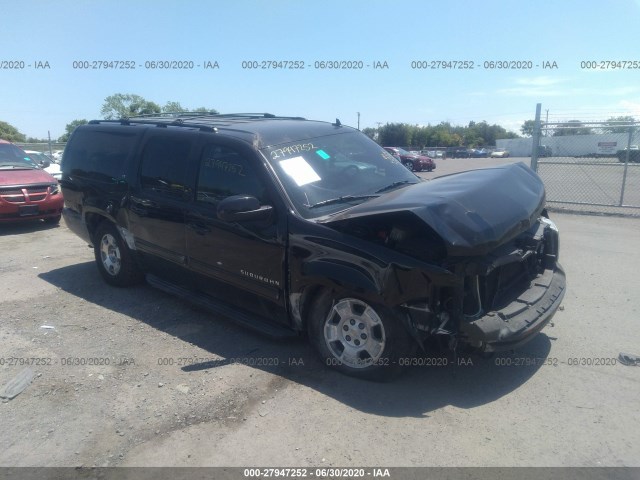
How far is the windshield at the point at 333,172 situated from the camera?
14.5 feet

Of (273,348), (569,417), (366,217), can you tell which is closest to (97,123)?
(273,348)

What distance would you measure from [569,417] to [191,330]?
10.9 feet

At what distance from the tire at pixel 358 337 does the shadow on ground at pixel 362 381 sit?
14 cm

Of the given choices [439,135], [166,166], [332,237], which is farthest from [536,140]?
[439,135]

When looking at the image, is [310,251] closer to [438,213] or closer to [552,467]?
[438,213]

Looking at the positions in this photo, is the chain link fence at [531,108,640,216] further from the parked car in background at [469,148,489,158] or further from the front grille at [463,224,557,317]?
the parked car in background at [469,148,489,158]

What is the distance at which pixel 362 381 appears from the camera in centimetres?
407

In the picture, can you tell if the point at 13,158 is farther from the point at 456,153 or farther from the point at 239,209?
the point at 456,153

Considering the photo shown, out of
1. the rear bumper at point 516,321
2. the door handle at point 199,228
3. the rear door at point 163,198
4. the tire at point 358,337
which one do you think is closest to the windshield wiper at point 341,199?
the tire at point 358,337

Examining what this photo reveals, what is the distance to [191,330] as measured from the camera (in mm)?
5129

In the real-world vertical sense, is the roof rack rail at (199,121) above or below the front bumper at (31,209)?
above

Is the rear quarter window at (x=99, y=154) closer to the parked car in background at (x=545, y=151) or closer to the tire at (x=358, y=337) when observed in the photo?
the tire at (x=358, y=337)

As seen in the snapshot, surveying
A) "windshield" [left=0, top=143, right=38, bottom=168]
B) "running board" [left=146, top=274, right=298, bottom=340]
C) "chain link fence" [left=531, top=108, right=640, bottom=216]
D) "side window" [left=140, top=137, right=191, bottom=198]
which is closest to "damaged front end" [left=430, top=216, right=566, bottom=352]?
"running board" [left=146, top=274, right=298, bottom=340]

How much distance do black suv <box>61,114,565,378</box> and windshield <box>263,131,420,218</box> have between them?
0.6 inches
